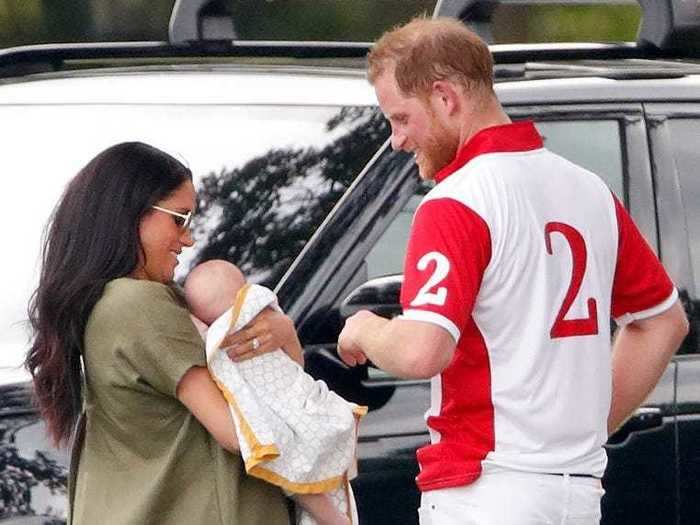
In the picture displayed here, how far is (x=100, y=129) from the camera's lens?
4.81 metres

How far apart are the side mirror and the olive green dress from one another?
→ 0.80 m

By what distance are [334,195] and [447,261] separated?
43.1 inches

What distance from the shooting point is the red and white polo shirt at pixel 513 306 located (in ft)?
11.6

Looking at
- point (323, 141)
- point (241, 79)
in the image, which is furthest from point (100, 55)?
point (323, 141)

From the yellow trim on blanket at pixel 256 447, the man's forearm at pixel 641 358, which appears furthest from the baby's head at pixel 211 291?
the man's forearm at pixel 641 358

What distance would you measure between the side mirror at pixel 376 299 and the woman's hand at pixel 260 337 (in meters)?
0.68

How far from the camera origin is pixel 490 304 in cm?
358

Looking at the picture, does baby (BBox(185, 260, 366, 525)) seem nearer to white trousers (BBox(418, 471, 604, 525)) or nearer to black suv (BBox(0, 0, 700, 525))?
white trousers (BBox(418, 471, 604, 525))

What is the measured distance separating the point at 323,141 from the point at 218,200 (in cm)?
28

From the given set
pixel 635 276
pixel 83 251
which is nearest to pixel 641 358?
pixel 635 276

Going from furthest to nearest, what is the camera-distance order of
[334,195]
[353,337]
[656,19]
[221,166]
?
[656,19]
[221,166]
[334,195]
[353,337]

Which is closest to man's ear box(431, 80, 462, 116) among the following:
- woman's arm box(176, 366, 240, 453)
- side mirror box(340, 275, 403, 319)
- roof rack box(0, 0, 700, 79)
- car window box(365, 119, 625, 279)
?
woman's arm box(176, 366, 240, 453)

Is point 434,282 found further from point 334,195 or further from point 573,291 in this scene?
point 334,195

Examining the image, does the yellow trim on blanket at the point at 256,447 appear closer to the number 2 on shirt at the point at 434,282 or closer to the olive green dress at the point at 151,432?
the olive green dress at the point at 151,432
